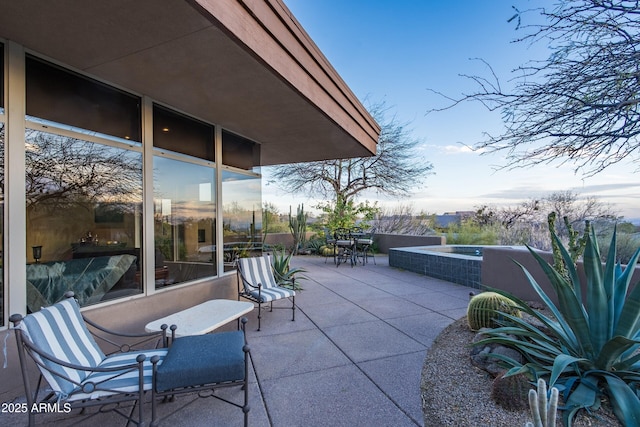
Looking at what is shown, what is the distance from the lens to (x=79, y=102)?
10.2 ft

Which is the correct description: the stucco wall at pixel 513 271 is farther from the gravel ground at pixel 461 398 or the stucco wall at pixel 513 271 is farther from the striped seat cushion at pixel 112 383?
the striped seat cushion at pixel 112 383

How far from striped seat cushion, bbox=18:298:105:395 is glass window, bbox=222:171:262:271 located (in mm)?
2830

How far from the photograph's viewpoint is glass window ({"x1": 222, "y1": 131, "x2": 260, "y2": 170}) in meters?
5.13

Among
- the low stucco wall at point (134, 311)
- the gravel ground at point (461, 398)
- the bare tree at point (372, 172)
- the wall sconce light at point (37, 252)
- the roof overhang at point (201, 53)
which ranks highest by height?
the bare tree at point (372, 172)

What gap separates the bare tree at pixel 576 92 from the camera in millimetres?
3178

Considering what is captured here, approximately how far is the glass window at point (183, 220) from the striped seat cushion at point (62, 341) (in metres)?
1.58

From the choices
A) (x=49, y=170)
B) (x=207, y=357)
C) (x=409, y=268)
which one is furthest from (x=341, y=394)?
Result: (x=409, y=268)

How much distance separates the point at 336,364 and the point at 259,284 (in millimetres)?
1594

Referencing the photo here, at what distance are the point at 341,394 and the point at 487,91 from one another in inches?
154

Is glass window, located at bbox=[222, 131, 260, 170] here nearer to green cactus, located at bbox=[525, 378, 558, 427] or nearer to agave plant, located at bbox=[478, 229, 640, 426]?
agave plant, located at bbox=[478, 229, 640, 426]

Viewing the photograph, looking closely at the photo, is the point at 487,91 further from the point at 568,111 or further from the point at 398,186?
the point at 398,186

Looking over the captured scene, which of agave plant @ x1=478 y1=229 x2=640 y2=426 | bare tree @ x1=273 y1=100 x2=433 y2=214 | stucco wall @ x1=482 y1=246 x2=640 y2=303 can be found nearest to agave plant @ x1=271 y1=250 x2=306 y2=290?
stucco wall @ x1=482 y1=246 x2=640 y2=303

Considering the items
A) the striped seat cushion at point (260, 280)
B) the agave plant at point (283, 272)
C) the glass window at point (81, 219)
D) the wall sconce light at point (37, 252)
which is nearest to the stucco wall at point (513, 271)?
the striped seat cushion at point (260, 280)

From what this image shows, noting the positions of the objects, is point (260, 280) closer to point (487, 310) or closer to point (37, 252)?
point (37, 252)
